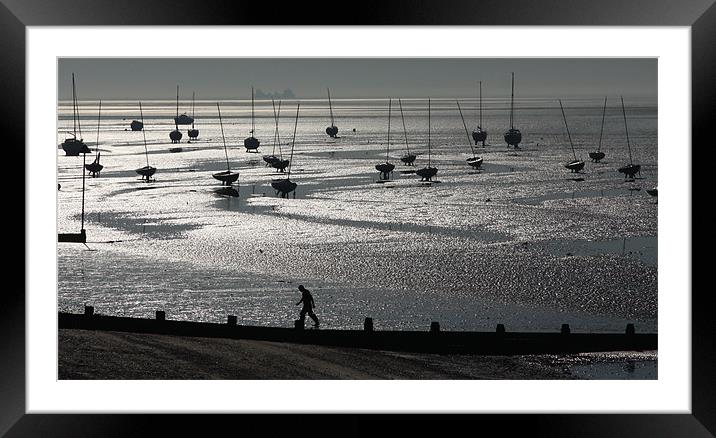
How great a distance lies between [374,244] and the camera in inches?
739

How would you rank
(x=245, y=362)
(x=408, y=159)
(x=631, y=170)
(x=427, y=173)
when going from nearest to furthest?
(x=245, y=362), (x=631, y=170), (x=427, y=173), (x=408, y=159)

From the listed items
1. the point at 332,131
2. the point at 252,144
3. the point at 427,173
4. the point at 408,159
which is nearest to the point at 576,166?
the point at 427,173

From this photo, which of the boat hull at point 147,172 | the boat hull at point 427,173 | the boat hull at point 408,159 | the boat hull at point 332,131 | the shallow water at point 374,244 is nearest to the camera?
the shallow water at point 374,244

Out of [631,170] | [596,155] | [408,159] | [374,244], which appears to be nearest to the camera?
[374,244]

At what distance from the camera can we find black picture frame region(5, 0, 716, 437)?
13.6 ft

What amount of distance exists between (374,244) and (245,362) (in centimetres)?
1093

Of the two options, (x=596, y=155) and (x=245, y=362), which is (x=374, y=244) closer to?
(x=245, y=362)

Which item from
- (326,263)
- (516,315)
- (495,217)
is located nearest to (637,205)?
(495,217)

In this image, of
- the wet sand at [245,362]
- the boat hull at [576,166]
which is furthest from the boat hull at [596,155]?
the wet sand at [245,362]

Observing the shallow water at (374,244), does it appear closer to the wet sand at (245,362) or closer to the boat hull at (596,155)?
the boat hull at (596,155)
